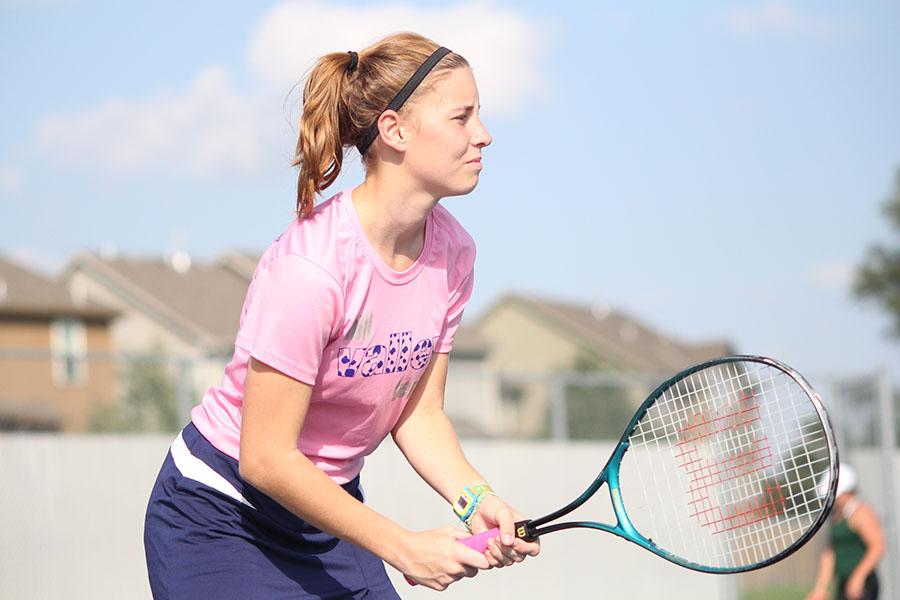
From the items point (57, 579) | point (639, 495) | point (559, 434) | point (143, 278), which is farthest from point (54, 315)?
point (639, 495)

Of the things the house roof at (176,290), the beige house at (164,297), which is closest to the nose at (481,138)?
the beige house at (164,297)

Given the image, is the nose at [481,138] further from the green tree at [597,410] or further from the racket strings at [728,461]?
the green tree at [597,410]

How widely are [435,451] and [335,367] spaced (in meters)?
0.55

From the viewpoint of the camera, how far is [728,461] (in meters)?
4.12

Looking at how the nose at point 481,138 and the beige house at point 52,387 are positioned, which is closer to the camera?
the nose at point 481,138

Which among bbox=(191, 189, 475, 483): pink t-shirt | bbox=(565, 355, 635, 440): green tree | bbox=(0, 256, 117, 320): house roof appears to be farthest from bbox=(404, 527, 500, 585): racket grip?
bbox=(0, 256, 117, 320): house roof

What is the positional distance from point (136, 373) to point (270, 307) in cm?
632

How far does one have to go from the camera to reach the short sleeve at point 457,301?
3.53m

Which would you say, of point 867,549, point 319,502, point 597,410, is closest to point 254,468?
point 319,502

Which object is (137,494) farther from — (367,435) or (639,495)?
(367,435)

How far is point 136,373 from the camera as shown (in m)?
9.09

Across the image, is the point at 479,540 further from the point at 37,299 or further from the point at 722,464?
the point at 37,299

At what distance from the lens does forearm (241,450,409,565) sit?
302 cm

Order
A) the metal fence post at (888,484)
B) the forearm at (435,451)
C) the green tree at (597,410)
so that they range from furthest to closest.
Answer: the green tree at (597,410)
the metal fence post at (888,484)
the forearm at (435,451)
